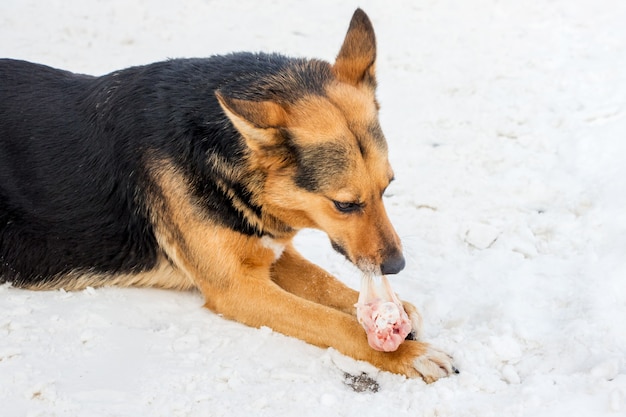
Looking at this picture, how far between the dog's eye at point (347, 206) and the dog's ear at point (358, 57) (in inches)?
33.0

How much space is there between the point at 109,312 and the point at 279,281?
1181mm

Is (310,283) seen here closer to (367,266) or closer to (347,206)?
(367,266)

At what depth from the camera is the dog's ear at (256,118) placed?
3.72 meters

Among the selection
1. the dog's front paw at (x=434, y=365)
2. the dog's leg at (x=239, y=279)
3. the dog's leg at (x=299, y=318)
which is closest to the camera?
the dog's front paw at (x=434, y=365)

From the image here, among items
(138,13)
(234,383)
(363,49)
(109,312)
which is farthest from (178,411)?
(138,13)

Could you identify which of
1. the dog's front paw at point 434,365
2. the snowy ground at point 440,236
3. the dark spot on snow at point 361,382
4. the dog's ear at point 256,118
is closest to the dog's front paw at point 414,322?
the snowy ground at point 440,236

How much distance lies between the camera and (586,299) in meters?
4.43

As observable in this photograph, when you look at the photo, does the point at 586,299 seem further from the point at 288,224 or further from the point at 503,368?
the point at 288,224

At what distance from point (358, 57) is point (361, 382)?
2.00 m

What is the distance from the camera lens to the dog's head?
4000 mm

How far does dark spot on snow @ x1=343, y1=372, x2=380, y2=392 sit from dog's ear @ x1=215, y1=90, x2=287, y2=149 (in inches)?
55.2

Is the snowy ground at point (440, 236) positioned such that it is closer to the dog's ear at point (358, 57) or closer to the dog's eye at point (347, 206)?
the dog's eye at point (347, 206)

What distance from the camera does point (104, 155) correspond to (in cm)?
457

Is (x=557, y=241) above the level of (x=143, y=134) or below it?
below
